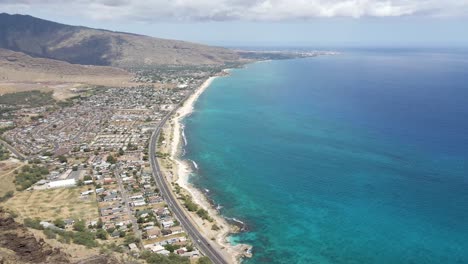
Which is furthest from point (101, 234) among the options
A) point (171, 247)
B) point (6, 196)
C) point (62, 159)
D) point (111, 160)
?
point (62, 159)

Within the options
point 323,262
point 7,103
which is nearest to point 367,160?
point 323,262

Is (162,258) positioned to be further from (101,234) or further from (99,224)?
(99,224)

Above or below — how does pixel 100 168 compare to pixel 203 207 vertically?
above

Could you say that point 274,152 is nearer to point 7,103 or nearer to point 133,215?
point 133,215

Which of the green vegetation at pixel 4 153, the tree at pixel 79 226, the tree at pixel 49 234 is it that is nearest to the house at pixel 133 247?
the tree at pixel 79 226

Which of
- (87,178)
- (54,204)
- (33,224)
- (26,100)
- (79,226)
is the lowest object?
(54,204)
